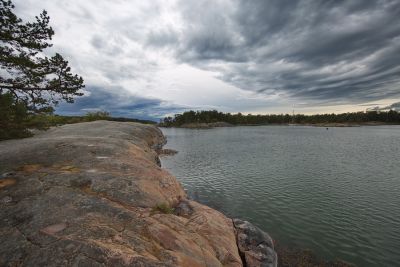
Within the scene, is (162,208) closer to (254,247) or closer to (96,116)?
(254,247)

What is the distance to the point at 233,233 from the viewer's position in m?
12.6

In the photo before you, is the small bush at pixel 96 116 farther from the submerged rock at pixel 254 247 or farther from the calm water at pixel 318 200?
the submerged rock at pixel 254 247

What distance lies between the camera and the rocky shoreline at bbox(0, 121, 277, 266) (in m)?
7.17

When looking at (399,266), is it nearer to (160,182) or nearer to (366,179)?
(160,182)

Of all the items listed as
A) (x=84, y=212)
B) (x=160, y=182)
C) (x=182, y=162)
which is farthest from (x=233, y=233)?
(x=182, y=162)

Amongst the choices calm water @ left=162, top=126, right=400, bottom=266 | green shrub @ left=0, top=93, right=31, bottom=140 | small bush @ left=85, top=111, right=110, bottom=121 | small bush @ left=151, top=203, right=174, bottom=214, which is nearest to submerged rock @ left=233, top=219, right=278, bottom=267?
small bush @ left=151, top=203, right=174, bottom=214

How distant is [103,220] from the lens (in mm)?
8766

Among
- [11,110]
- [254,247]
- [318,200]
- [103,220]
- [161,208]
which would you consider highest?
[11,110]

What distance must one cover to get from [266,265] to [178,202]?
18.9ft

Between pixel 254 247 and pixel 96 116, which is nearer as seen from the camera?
pixel 254 247

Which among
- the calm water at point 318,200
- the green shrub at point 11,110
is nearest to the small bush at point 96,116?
the calm water at point 318,200

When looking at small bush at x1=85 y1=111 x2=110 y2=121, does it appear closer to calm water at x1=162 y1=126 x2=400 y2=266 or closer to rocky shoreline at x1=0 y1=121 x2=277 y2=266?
calm water at x1=162 y1=126 x2=400 y2=266

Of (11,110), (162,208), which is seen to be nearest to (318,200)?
(162,208)

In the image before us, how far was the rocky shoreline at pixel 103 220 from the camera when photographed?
282 inches
